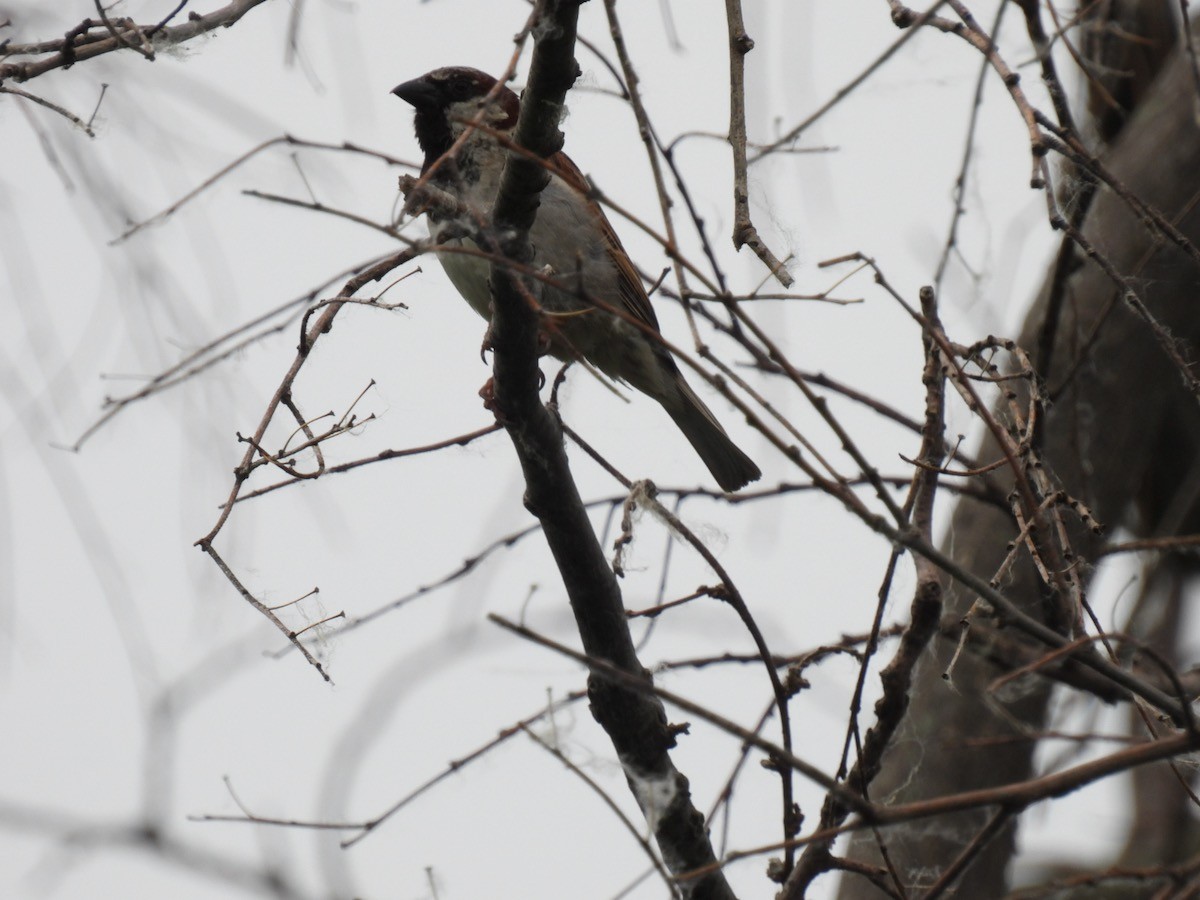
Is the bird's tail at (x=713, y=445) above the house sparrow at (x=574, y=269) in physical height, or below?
below

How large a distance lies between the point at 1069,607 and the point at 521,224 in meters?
1.21

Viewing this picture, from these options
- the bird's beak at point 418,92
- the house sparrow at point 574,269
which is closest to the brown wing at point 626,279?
the house sparrow at point 574,269

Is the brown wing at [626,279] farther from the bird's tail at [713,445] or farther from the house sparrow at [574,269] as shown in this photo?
the bird's tail at [713,445]

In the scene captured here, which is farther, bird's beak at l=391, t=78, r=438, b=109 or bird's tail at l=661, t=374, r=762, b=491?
bird's tail at l=661, t=374, r=762, b=491

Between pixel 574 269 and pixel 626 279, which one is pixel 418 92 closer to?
pixel 626 279

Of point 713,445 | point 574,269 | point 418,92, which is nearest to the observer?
point 574,269

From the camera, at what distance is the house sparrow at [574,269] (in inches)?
145

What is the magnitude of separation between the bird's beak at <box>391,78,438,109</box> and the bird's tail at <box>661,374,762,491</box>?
1.25 metres

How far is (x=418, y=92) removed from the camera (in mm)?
4176

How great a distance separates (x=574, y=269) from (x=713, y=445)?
3.66ft

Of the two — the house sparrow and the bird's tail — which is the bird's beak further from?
the bird's tail

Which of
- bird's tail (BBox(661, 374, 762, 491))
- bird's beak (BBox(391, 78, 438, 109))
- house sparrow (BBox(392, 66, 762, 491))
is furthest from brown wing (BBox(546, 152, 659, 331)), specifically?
bird's beak (BBox(391, 78, 438, 109))

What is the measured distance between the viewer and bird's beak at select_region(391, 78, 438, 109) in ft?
13.7

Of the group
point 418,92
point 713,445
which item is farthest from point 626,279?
point 418,92
